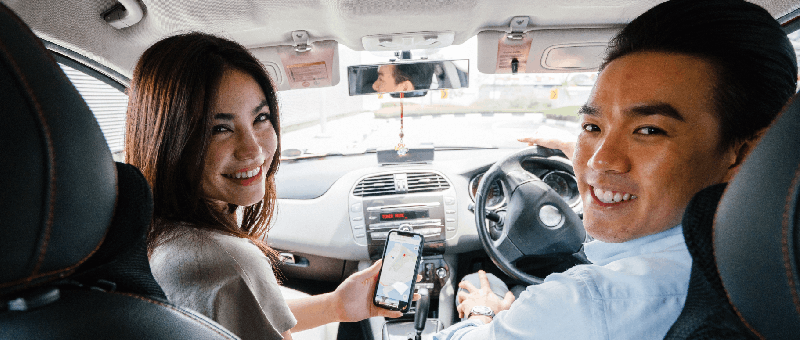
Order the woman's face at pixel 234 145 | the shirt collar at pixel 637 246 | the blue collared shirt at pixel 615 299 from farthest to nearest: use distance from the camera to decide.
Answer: the woman's face at pixel 234 145 → the shirt collar at pixel 637 246 → the blue collared shirt at pixel 615 299

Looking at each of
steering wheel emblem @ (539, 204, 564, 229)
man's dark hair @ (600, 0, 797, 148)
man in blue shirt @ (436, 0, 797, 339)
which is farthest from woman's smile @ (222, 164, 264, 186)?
steering wheel emblem @ (539, 204, 564, 229)

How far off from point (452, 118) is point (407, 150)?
64 centimetres

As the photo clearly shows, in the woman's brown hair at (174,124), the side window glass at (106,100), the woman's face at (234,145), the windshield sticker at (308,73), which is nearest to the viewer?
the woman's brown hair at (174,124)

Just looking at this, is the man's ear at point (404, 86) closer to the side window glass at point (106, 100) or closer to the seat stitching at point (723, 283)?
the side window glass at point (106, 100)

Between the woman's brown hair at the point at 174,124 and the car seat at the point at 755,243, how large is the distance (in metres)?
1.26

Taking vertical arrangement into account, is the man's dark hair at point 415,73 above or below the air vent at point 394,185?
above

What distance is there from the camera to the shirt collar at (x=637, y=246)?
1.04 metres

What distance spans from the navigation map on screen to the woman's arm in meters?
0.04

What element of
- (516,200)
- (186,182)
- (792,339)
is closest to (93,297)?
(186,182)

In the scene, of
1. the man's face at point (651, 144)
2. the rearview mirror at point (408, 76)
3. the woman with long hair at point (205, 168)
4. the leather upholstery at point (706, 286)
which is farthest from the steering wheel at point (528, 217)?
the leather upholstery at point (706, 286)

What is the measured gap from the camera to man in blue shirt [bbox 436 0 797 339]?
93cm

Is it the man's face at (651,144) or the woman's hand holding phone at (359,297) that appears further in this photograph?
the woman's hand holding phone at (359,297)

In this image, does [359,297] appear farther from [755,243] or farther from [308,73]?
[755,243]

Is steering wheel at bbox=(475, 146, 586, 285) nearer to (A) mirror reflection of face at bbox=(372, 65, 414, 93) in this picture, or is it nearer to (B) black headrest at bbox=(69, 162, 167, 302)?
(A) mirror reflection of face at bbox=(372, 65, 414, 93)
